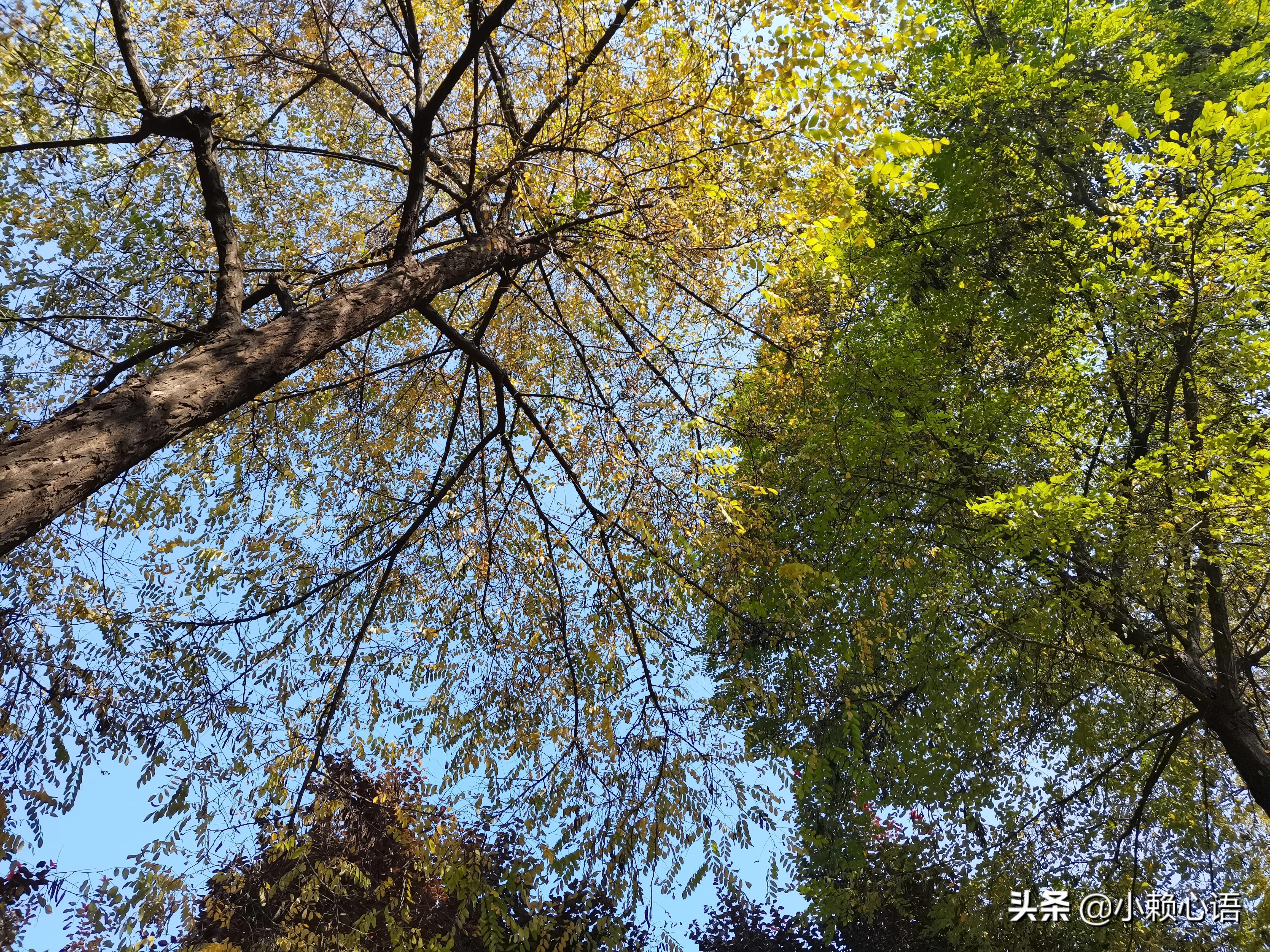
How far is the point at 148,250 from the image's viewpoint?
5.54 metres

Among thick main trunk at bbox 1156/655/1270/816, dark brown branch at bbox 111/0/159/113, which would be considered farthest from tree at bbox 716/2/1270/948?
dark brown branch at bbox 111/0/159/113

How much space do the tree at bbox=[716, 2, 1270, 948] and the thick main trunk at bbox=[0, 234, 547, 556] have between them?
95.9 inches

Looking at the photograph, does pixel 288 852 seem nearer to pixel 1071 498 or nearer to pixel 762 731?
pixel 1071 498

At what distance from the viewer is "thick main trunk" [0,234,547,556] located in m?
2.44

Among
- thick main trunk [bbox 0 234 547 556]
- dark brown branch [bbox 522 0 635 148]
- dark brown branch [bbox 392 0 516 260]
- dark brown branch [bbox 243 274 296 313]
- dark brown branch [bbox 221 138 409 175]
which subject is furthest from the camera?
dark brown branch [bbox 221 138 409 175]

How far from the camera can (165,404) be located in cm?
→ 286

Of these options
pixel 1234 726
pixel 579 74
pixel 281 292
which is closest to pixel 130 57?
pixel 281 292

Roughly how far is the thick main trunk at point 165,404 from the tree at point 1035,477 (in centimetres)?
244

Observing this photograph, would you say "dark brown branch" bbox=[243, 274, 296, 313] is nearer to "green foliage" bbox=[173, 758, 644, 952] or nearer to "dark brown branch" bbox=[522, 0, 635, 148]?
"dark brown branch" bbox=[522, 0, 635, 148]

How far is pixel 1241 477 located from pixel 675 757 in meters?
4.20

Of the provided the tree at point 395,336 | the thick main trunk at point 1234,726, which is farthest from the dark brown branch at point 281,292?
the thick main trunk at point 1234,726

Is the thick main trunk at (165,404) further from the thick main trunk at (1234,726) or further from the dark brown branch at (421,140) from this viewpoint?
the thick main trunk at (1234,726)

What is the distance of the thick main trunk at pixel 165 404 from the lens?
244 centimetres

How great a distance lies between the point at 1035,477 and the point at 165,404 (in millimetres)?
7100
